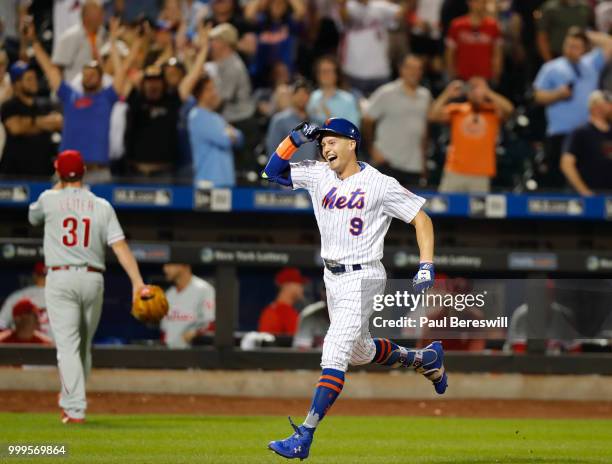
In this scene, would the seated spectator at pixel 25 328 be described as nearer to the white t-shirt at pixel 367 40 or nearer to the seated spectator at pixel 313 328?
the seated spectator at pixel 313 328

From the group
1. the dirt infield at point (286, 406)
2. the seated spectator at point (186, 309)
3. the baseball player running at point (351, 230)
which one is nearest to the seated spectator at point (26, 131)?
the seated spectator at point (186, 309)

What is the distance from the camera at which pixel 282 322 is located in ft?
40.0

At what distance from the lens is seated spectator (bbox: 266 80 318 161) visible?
42.1ft

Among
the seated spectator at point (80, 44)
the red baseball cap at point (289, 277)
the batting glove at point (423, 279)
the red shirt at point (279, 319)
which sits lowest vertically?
the red shirt at point (279, 319)

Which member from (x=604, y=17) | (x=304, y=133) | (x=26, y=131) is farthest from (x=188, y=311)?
(x=604, y=17)

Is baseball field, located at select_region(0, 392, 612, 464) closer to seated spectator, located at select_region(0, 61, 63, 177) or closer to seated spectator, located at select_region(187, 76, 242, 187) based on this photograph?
seated spectator, located at select_region(187, 76, 242, 187)

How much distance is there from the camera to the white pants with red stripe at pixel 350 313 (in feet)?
22.9

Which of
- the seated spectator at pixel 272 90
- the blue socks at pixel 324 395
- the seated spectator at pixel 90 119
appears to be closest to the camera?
the blue socks at pixel 324 395

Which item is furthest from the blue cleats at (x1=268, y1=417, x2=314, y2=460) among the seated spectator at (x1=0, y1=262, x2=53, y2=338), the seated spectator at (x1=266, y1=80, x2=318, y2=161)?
the seated spectator at (x1=266, y1=80, x2=318, y2=161)

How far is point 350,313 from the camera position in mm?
7059

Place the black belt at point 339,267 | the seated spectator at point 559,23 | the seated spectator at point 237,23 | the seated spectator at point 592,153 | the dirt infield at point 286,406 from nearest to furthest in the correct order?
the black belt at point 339,267 < the dirt infield at point 286,406 < the seated spectator at point 592,153 < the seated spectator at point 237,23 < the seated spectator at point 559,23

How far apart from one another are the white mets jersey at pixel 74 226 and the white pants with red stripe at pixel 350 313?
2609 mm

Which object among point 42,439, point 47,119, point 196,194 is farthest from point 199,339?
point 42,439

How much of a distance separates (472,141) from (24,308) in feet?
15.5
